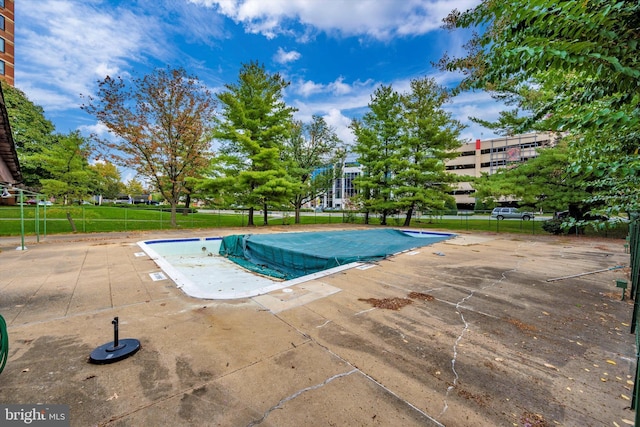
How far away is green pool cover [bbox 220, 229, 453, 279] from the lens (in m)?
6.77

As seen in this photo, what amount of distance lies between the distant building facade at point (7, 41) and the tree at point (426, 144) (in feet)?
135

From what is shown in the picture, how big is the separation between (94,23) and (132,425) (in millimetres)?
13365

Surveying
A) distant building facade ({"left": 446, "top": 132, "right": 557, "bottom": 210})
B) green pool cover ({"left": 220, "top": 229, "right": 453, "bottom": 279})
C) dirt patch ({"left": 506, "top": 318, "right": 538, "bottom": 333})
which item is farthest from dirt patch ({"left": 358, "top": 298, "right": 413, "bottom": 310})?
distant building facade ({"left": 446, "top": 132, "right": 557, "bottom": 210})

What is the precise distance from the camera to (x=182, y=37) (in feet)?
41.6

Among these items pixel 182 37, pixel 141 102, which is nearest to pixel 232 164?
pixel 141 102

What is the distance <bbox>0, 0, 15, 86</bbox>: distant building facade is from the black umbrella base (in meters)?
42.0

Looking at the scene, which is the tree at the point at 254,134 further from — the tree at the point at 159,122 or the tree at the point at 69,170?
the tree at the point at 69,170

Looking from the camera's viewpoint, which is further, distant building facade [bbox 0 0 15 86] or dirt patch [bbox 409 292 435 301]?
distant building facade [bbox 0 0 15 86]

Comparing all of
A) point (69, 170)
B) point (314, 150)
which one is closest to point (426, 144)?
point (314, 150)

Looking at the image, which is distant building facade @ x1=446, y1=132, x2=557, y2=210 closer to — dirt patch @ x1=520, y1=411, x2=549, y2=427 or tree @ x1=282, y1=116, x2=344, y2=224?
tree @ x1=282, y1=116, x2=344, y2=224

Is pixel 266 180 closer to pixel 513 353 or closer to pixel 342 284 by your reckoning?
pixel 342 284

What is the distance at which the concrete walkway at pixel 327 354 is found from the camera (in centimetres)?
179

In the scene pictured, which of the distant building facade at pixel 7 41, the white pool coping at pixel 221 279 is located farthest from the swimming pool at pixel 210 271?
the distant building facade at pixel 7 41

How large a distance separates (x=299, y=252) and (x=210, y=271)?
2.79 meters
